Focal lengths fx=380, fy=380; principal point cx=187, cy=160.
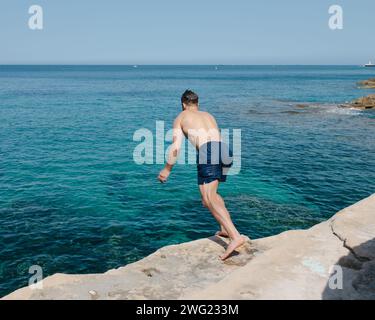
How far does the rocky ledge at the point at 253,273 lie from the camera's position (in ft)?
18.3

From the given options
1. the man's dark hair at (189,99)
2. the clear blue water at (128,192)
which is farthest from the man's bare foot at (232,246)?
the clear blue water at (128,192)

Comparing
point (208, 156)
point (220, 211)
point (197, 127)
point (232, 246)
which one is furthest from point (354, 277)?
point (197, 127)

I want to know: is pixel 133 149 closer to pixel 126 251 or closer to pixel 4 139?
pixel 4 139

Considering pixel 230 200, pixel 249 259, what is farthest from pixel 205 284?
pixel 230 200

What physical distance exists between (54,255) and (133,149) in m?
16.6

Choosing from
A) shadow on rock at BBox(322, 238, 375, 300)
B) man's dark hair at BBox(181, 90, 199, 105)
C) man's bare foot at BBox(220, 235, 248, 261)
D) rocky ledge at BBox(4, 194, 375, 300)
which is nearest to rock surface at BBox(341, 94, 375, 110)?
rocky ledge at BBox(4, 194, 375, 300)

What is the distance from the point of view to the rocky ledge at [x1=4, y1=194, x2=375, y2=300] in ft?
18.3

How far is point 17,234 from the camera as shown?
13797mm

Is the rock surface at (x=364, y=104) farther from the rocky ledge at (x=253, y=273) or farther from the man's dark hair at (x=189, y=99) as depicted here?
the man's dark hair at (x=189, y=99)

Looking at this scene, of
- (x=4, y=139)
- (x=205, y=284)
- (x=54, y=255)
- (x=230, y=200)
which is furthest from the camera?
(x=4, y=139)

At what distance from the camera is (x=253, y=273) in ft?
19.8

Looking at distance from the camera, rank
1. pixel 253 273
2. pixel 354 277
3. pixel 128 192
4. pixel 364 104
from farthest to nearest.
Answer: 1. pixel 364 104
2. pixel 128 192
3. pixel 253 273
4. pixel 354 277

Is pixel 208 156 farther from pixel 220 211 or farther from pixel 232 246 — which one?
pixel 232 246

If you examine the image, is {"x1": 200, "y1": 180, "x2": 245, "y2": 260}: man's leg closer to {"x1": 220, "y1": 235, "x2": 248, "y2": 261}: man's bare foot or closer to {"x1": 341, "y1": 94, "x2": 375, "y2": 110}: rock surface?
{"x1": 220, "y1": 235, "x2": 248, "y2": 261}: man's bare foot
